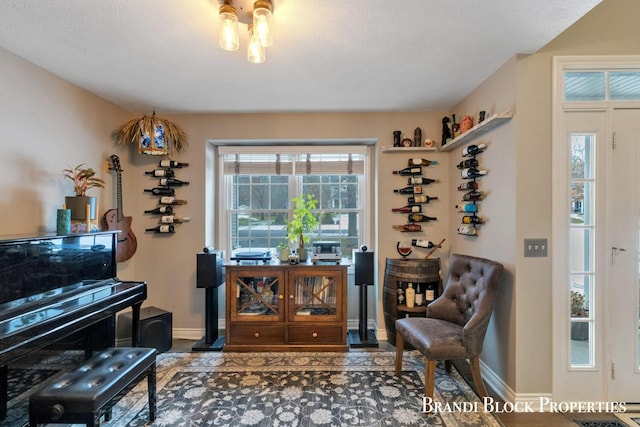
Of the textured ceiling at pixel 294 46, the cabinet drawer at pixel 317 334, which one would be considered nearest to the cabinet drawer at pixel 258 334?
the cabinet drawer at pixel 317 334

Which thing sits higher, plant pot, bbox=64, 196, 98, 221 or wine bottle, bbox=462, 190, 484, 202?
wine bottle, bbox=462, 190, 484, 202

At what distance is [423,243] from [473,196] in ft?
2.61

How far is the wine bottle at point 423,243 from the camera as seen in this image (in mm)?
3205

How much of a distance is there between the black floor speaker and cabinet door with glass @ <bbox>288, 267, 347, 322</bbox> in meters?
1.25

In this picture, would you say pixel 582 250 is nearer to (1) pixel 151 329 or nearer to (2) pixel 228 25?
(2) pixel 228 25

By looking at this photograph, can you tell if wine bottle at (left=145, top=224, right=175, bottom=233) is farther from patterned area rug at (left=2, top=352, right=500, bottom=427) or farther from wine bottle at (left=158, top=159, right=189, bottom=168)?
patterned area rug at (left=2, top=352, right=500, bottom=427)

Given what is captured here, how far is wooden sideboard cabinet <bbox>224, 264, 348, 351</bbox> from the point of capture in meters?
3.00

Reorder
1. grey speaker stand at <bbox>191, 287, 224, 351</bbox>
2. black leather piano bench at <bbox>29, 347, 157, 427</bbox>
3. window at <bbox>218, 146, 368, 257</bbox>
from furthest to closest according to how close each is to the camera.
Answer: window at <bbox>218, 146, 368, 257</bbox> → grey speaker stand at <bbox>191, 287, 224, 351</bbox> → black leather piano bench at <bbox>29, 347, 157, 427</bbox>

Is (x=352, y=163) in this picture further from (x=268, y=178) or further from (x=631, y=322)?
(x=631, y=322)

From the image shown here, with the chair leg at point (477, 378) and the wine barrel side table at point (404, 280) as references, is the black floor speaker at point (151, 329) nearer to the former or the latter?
the wine barrel side table at point (404, 280)

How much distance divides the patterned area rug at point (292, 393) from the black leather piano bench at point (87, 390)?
0.47m

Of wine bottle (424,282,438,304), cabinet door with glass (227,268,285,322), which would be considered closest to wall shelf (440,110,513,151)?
wine bottle (424,282,438,304)

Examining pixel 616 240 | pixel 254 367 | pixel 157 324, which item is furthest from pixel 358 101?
pixel 157 324

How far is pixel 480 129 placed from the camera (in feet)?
7.95
